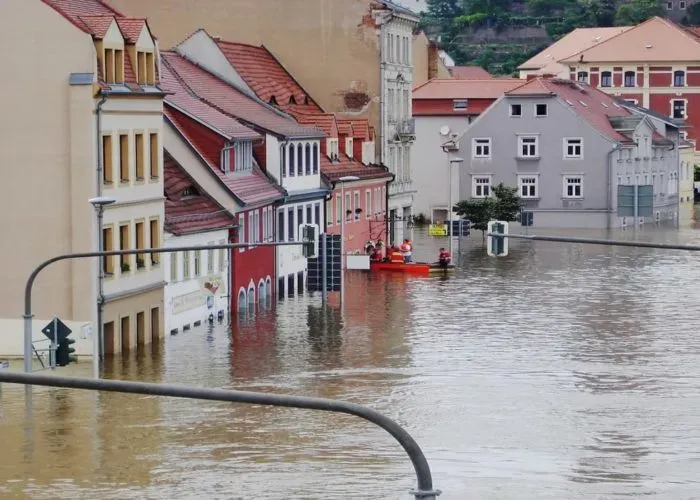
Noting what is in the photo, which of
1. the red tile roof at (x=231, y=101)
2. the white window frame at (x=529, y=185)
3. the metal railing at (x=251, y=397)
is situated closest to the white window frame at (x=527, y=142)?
the white window frame at (x=529, y=185)

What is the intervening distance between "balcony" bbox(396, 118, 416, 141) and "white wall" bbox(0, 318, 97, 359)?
45.6m

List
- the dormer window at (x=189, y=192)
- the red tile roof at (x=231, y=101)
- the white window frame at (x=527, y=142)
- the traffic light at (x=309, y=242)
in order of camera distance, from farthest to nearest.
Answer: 1. the white window frame at (x=527, y=142)
2. the red tile roof at (x=231, y=101)
3. the dormer window at (x=189, y=192)
4. the traffic light at (x=309, y=242)

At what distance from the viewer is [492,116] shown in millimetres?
106812

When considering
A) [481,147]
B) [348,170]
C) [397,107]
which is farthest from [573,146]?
[348,170]

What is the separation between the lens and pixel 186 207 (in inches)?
2256

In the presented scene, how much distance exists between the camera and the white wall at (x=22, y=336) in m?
47.2

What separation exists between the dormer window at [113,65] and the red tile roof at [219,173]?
768 cm

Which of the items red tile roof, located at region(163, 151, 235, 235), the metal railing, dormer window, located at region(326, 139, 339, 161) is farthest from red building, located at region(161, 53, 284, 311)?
the metal railing

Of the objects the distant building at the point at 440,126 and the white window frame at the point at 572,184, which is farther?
the distant building at the point at 440,126

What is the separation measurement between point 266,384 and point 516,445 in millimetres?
10206

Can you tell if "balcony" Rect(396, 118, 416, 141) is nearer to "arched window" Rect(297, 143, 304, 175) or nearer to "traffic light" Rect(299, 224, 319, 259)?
"arched window" Rect(297, 143, 304, 175)

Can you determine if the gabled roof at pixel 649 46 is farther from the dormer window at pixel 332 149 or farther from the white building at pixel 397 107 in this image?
the dormer window at pixel 332 149

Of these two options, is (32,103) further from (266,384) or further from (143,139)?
(266,384)

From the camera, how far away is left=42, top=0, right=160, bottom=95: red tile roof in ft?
157
